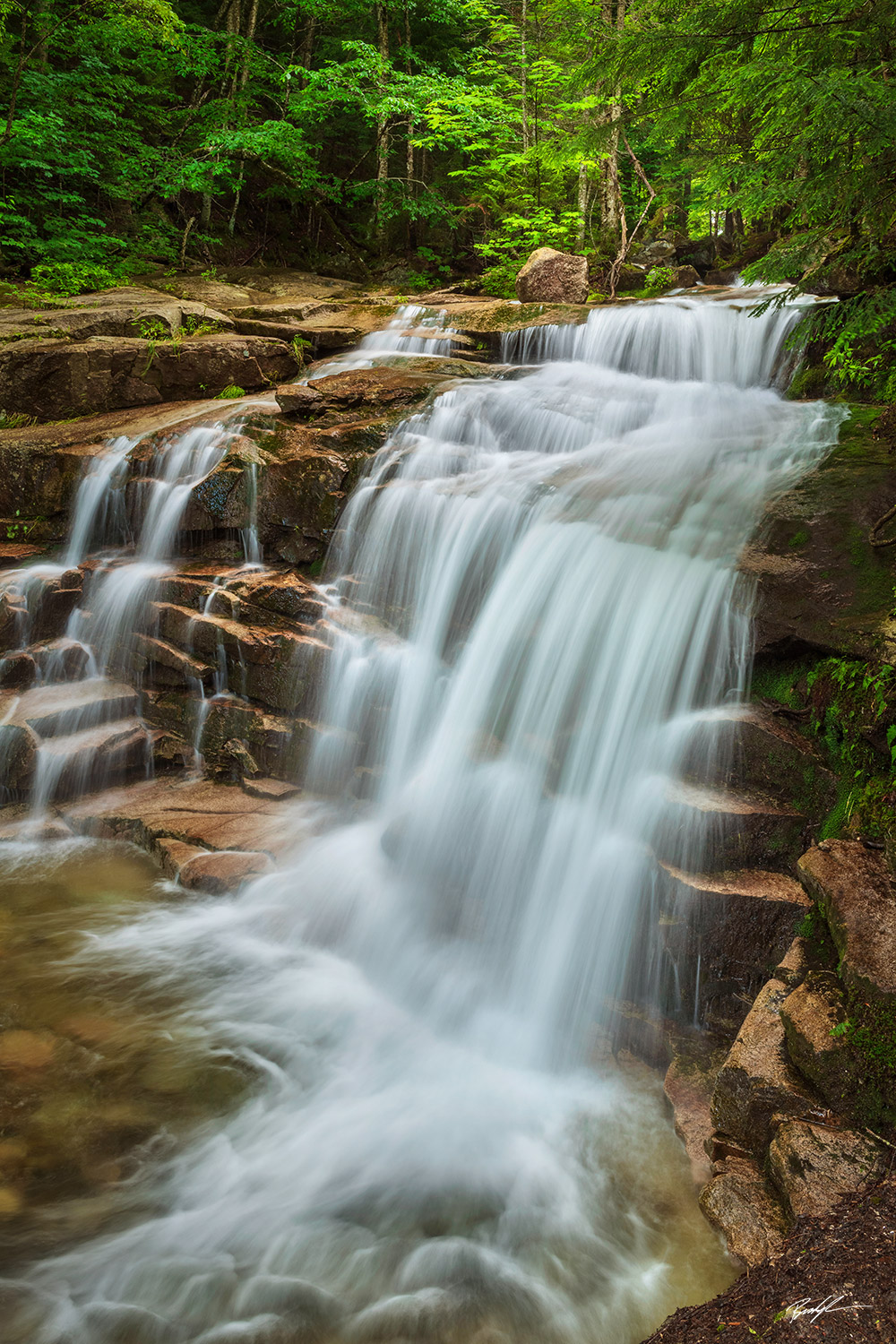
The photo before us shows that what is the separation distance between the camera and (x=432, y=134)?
16594 mm

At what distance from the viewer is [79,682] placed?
25.3 ft

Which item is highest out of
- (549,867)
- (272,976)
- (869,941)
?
(869,941)

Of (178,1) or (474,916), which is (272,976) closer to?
(474,916)

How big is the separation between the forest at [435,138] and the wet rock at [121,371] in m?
3.59

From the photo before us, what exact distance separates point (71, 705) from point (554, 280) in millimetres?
10022

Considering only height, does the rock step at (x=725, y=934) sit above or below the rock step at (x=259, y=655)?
below

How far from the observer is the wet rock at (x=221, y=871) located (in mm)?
5512

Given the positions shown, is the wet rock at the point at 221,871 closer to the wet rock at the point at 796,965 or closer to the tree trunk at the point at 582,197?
the wet rock at the point at 796,965

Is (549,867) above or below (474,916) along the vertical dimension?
above

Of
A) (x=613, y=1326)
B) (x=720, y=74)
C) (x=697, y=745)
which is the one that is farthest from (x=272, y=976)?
(x=720, y=74)

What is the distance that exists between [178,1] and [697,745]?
73.5 ft

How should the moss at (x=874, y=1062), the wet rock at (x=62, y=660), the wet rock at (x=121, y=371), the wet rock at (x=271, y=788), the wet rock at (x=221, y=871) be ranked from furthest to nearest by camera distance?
the wet rock at (x=121, y=371), the wet rock at (x=62, y=660), the wet rock at (x=271, y=788), the wet rock at (x=221, y=871), the moss at (x=874, y=1062)

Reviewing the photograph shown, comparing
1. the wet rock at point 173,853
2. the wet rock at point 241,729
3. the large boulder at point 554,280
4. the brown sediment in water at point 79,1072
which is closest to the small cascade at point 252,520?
the wet rock at point 241,729

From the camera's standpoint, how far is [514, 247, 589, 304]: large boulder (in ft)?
40.2
